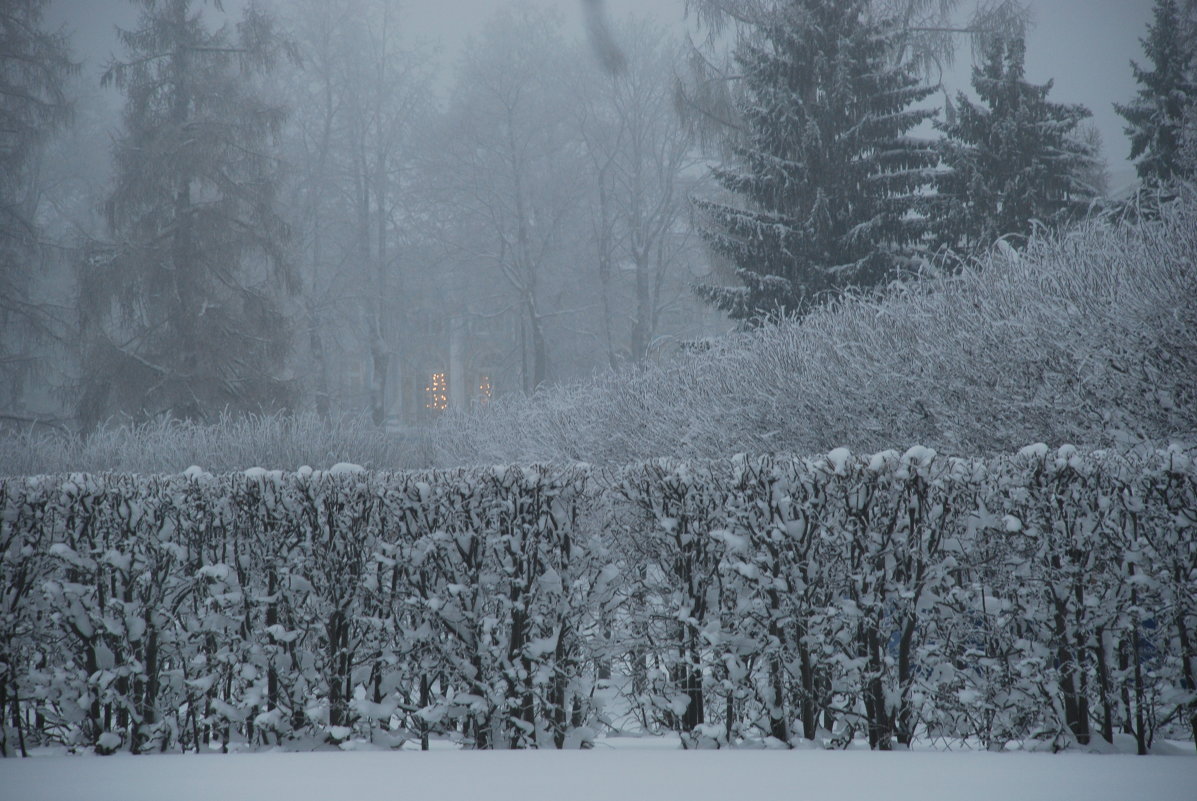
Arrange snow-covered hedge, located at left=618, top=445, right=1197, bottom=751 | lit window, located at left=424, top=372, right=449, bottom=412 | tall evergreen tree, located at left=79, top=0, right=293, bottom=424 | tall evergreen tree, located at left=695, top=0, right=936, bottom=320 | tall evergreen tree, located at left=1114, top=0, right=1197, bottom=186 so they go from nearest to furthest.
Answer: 1. snow-covered hedge, located at left=618, top=445, right=1197, bottom=751
2. tall evergreen tree, located at left=695, top=0, right=936, bottom=320
3. tall evergreen tree, located at left=79, top=0, right=293, bottom=424
4. tall evergreen tree, located at left=1114, top=0, right=1197, bottom=186
5. lit window, located at left=424, top=372, right=449, bottom=412

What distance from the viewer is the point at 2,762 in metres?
4.16

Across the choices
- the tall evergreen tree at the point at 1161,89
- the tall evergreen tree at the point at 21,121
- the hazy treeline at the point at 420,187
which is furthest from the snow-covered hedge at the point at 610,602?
the tall evergreen tree at the point at 1161,89

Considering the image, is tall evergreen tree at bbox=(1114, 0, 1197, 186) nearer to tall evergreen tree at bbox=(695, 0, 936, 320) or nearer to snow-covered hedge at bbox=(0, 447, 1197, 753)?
tall evergreen tree at bbox=(695, 0, 936, 320)

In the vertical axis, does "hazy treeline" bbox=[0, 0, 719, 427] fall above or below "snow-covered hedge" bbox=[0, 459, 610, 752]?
above

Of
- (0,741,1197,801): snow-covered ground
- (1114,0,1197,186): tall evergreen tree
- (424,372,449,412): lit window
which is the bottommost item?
(0,741,1197,801): snow-covered ground

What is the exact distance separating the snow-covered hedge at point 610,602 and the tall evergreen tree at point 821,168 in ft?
38.6

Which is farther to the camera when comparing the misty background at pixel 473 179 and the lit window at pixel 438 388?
the lit window at pixel 438 388

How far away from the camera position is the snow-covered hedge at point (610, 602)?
3.95m

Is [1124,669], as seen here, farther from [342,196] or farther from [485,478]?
[342,196]

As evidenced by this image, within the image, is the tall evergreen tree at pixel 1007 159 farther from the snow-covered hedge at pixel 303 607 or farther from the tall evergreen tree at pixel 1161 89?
the snow-covered hedge at pixel 303 607

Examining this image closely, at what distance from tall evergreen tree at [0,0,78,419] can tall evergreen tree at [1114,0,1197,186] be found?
27215 millimetres

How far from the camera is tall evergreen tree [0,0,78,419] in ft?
65.3

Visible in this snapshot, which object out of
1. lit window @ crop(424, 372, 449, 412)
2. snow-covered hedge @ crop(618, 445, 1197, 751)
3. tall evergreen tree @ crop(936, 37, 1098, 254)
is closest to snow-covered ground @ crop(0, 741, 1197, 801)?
snow-covered hedge @ crop(618, 445, 1197, 751)

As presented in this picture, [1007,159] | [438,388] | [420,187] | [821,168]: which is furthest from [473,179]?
[1007,159]
